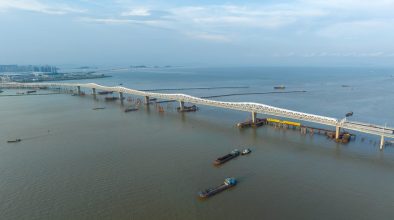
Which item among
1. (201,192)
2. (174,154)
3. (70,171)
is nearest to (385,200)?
(201,192)

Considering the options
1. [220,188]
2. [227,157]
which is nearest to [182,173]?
[220,188]

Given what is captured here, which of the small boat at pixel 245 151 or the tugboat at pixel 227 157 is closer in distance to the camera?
the tugboat at pixel 227 157

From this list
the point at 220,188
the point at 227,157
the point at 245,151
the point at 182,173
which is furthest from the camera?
the point at 245,151

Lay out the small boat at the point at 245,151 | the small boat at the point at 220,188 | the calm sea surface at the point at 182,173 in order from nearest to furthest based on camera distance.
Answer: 1. the calm sea surface at the point at 182,173
2. the small boat at the point at 220,188
3. the small boat at the point at 245,151

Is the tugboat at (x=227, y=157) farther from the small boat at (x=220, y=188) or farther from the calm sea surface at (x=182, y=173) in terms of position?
the small boat at (x=220, y=188)

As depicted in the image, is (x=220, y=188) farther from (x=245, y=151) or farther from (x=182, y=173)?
(x=245, y=151)

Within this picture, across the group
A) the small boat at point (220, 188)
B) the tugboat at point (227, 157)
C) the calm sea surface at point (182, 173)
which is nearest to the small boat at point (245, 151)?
the tugboat at point (227, 157)

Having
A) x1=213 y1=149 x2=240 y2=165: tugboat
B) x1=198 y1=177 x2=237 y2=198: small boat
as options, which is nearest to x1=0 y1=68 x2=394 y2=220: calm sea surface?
x1=198 y1=177 x2=237 y2=198: small boat

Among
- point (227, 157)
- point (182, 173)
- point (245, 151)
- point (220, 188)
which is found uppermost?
point (245, 151)

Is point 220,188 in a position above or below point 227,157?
below

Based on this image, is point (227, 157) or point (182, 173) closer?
point (182, 173)
